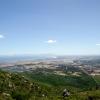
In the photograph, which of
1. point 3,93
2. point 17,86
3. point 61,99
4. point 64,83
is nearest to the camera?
point 3,93

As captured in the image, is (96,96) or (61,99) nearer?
(61,99)

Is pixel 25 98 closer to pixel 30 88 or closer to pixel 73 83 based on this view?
pixel 30 88

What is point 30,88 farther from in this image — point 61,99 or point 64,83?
point 64,83

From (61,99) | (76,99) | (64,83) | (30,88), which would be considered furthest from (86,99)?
(64,83)

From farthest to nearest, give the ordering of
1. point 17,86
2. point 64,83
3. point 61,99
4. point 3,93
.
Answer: point 64,83, point 17,86, point 61,99, point 3,93

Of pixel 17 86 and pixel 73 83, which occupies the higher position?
pixel 17 86

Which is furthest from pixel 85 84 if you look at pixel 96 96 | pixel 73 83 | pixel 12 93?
pixel 12 93

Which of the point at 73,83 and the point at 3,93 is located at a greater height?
the point at 3,93

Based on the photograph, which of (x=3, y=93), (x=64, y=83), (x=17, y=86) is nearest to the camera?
(x=3, y=93)

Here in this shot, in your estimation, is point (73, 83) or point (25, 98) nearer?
point (25, 98)
